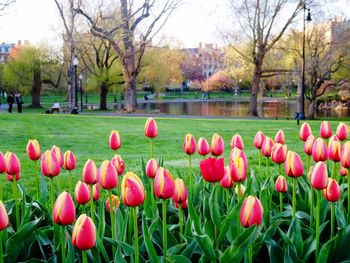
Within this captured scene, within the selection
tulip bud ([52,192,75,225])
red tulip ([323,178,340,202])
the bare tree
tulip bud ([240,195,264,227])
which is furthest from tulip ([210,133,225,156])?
the bare tree

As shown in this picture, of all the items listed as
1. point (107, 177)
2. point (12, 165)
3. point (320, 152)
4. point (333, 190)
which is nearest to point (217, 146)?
point (320, 152)

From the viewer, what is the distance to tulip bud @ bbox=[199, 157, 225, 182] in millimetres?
2102

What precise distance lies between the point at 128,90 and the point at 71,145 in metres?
20.5

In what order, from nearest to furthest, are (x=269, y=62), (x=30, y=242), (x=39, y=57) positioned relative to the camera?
(x=30, y=242)
(x=269, y=62)
(x=39, y=57)

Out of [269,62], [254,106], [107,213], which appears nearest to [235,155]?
[107,213]

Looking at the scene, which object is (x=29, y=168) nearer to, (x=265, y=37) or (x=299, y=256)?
(x=299, y=256)

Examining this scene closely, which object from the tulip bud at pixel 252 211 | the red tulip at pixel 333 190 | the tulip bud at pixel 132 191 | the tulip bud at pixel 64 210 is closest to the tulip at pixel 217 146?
the red tulip at pixel 333 190

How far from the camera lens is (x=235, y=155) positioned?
2.24 metres

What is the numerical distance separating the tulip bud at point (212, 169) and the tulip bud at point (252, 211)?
15.0 inches

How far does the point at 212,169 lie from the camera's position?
2.11 metres

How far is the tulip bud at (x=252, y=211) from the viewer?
172 centimetres

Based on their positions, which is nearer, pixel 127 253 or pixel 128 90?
pixel 127 253

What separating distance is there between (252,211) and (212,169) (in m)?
0.42

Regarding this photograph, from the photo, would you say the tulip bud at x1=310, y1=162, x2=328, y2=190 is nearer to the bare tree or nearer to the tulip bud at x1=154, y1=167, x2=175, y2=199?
the tulip bud at x1=154, y1=167, x2=175, y2=199
